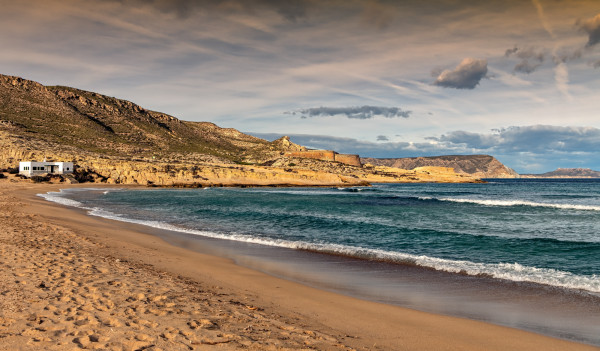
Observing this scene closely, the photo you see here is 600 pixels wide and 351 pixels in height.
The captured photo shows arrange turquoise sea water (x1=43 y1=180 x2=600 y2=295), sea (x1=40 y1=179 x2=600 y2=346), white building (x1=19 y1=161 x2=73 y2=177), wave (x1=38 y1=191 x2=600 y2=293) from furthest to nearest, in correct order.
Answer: white building (x1=19 y1=161 x2=73 y2=177), turquoise sea water (x1=43 y1=180 x2=600 y2=295), wave (x1=38 y1=191 x2=600 y2=293), sea (x1=40 y1=179 x2=600 y2=346)

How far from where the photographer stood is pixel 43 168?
69.9 m

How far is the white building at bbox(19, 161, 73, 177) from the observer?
67.8 meters

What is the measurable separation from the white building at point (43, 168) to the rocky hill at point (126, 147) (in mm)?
2650

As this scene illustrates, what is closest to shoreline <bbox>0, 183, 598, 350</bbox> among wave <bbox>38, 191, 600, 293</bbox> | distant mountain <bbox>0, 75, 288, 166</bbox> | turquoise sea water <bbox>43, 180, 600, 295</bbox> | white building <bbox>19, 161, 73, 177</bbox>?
wave <bbox>38, 191, 600, 293</bbox>

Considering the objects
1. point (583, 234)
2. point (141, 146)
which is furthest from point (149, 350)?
point (141, 146)

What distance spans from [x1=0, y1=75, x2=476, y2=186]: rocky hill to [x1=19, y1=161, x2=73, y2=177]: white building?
2650 millimetres

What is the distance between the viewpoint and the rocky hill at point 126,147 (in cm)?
7840

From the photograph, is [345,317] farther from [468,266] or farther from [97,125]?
[97,125]

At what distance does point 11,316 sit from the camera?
6.06 metres

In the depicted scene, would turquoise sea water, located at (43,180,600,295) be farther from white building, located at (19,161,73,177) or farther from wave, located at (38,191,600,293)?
white building, located at (19,161,73,177)

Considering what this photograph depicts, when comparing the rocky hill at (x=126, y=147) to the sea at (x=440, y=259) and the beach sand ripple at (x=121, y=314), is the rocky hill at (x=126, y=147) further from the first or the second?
the beach sand ripple at (x=121, y=314)

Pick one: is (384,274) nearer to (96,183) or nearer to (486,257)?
(486,257)

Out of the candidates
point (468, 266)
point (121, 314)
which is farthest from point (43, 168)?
point (468, 266)

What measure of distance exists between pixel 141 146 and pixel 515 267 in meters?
119
